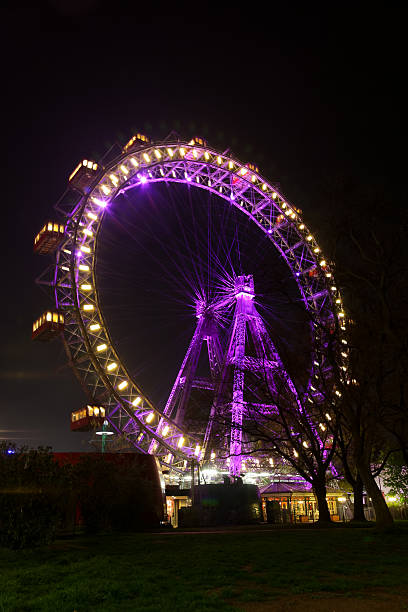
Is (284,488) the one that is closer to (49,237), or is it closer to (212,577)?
(49,237)

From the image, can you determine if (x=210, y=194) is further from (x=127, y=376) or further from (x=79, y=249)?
(x=127, y=376)

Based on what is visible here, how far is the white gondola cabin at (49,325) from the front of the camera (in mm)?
26891

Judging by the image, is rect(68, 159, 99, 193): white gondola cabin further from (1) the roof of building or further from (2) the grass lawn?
(2) the grass lawn

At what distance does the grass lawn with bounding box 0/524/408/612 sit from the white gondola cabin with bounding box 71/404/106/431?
13051 millimetres

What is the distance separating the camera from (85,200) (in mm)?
29375

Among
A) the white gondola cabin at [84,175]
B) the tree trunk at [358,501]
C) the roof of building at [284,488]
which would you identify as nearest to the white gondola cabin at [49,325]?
the white gondola cabin at [84,175]

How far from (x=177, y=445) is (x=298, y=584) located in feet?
82.3

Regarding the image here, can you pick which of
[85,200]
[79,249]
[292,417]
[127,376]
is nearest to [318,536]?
[292,417]

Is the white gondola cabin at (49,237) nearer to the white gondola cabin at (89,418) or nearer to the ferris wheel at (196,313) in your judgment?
the ferris wheel at (196,313)

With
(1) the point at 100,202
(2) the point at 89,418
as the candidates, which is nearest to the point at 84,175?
(1) the point at 100,202

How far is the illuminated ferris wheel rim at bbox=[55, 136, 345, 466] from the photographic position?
27375 mm

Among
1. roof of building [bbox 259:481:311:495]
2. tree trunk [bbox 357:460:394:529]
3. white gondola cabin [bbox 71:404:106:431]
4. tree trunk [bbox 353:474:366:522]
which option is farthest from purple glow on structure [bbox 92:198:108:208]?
tree trunk [bbox 357:460:394:529]

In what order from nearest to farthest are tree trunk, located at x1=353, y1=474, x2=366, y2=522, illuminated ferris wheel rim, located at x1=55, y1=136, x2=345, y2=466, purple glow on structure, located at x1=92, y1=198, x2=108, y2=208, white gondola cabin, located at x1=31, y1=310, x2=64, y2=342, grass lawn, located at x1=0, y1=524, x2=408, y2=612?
1. grass lawn, located at x1=0, y1=524, x2=408, y2=612
2. tree trunk, located at x1=353, y1=474, x2=366, y2=522
3. white gondola cabin, located at x1=31, y1=310, x2=64, y2=342
4. illuminated ferris wheel rim, located at x1=55, y1=136, x2=345, y2=466
5. purple glow on structure, located at x1=92, y1=198, x2=108, y2=208

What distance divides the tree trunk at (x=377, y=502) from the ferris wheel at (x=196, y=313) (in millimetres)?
5829
